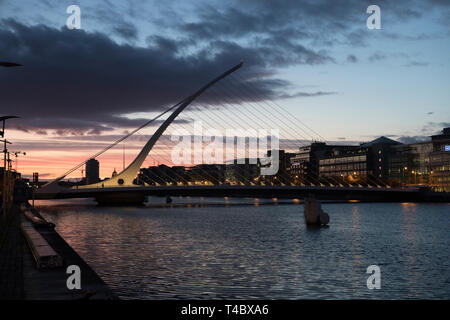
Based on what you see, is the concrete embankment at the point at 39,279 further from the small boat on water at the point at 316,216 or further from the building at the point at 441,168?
the building at the point at 441,168

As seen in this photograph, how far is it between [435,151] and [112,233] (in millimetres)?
145345

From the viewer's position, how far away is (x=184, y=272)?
935 inches

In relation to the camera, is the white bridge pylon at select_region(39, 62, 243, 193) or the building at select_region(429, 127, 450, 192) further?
the building at select_region(429, 127, 450, 192)

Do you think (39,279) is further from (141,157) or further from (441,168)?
(441,168)

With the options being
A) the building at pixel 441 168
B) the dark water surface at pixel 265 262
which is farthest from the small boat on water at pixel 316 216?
the building at pixel 441 168

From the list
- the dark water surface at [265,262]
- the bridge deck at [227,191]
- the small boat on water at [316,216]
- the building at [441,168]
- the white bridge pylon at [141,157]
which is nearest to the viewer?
the dark water surface at [265,262]

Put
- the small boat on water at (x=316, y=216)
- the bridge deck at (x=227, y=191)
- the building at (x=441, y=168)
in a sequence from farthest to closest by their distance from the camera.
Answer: the building at (x=441, y=168), the bridge deck at (x=227, y=191), the small boat on water at (x=316, y=216)

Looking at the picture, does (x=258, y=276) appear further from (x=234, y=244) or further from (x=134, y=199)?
(x=134, y=199)

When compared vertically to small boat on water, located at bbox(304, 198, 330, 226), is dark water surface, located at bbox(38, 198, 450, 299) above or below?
below

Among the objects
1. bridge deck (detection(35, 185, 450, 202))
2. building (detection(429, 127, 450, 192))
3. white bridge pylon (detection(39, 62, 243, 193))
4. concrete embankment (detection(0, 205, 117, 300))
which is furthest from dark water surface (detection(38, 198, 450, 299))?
building (detection(429, 127, 450, 192))

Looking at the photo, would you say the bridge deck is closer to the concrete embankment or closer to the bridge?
the bridge

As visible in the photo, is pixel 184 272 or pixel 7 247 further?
pixel 7 247
